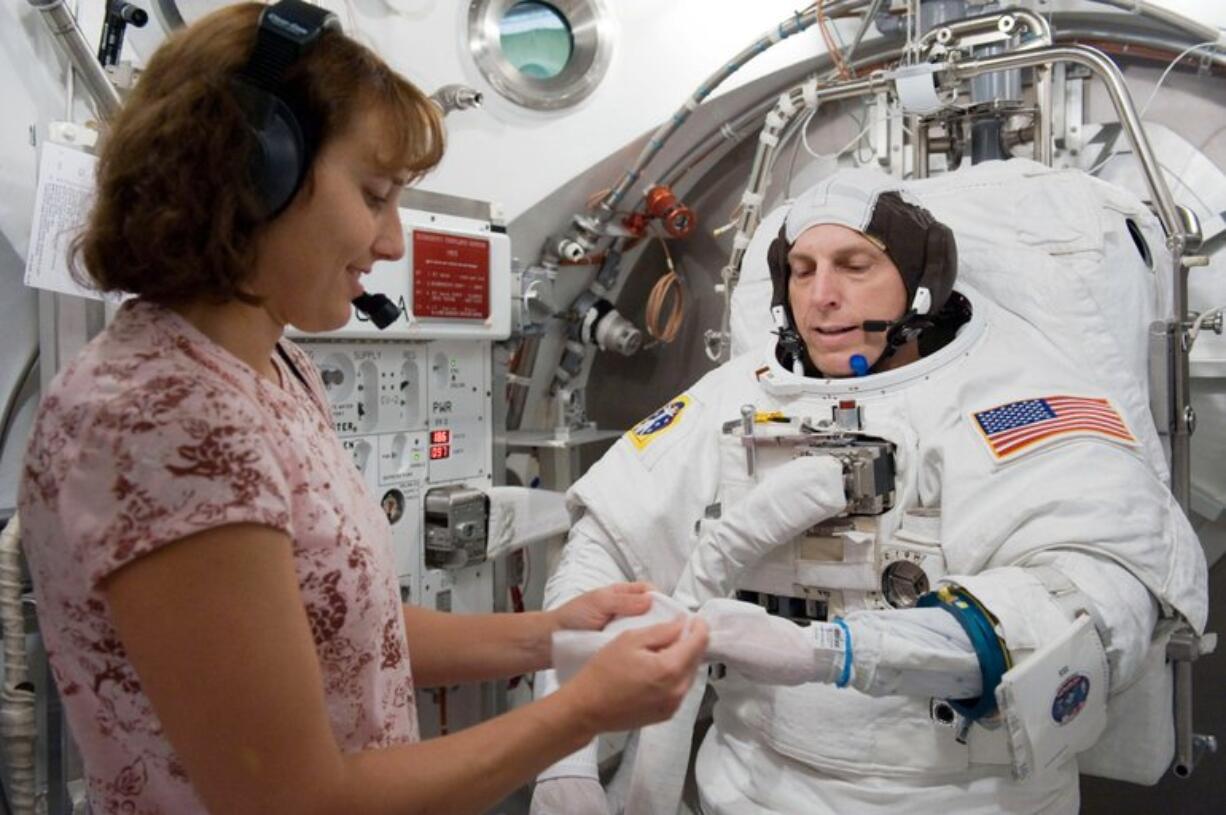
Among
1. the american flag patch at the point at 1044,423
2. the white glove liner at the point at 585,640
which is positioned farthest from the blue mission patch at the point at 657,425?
the white glove liner at the point at 585,640

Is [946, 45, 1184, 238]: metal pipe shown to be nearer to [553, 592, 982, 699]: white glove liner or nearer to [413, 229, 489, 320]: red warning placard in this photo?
[553, 592, 982, 699]: white glove liner

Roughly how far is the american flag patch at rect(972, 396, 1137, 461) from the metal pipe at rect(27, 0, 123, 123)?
1.50m

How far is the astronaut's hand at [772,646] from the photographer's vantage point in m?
1.23

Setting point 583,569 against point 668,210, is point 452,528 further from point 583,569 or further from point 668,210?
point 668,210

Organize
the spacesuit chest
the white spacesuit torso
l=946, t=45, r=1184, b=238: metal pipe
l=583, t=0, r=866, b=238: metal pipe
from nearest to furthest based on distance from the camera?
the white spacesuit torso
the spacesuit chest
l=946, t=45, r=1184, b=238: metal pipe
l=583, t=0, r=866, b=238: metal pipe

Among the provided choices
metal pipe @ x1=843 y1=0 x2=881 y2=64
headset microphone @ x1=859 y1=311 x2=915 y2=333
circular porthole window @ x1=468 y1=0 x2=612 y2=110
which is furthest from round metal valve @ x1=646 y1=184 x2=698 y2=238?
headset microphone @ x1=859 y1=311 x2=915 y2=333

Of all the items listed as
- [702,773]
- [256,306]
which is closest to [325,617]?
[256,306]

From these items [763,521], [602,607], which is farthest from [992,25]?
[602,607]

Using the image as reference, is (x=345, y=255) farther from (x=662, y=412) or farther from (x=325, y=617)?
(x=662, y=412)

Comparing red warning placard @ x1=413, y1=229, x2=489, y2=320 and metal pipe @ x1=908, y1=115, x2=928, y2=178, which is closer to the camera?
red warning placard @ x1=413, y1=229, x2=489, y2=320

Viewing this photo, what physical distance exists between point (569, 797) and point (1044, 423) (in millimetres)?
954

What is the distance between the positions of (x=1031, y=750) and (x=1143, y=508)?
1.45 ft

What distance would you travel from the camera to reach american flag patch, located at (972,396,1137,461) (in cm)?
151

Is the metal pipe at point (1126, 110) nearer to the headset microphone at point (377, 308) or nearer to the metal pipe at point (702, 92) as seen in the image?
the metal pipe at point (702, 92)
